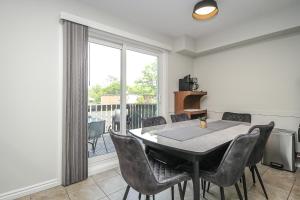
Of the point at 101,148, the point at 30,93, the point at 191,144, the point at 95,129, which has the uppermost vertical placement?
the point at 30,93

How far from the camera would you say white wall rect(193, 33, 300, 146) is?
8.55ft

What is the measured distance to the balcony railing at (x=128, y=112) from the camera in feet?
8.50

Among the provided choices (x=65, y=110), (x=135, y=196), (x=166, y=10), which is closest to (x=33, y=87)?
(x=65, y=110)

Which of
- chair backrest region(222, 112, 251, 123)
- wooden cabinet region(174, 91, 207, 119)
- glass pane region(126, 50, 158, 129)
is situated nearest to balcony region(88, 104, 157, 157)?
glass pane region(126, 50, 158, 129)

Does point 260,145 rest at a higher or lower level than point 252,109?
lower

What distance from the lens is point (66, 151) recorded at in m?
2.03

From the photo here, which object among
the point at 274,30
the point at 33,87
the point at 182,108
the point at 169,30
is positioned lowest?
the point at 182,108

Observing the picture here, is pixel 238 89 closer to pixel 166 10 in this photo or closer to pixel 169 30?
pixel 169 30

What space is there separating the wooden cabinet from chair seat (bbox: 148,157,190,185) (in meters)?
2.04

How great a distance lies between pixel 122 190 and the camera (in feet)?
6.39

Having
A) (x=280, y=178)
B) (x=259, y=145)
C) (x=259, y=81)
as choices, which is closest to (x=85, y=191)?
(x=259, y=145)

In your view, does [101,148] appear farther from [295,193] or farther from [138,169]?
[295,193]

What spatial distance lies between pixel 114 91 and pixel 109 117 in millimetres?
475

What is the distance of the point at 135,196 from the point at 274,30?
324 cm
